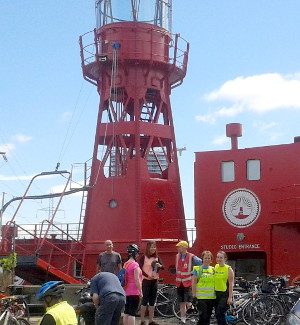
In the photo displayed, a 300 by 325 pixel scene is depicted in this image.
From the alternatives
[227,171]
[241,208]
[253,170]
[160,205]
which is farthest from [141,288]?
[160,205]

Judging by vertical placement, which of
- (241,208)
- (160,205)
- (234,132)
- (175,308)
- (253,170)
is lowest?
(175,308)

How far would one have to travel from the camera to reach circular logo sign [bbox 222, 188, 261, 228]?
22766mm

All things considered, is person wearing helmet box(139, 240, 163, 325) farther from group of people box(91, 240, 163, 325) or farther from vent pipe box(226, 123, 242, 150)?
vent pipe box(226, 123, 242, 150)

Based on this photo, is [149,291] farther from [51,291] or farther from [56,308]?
[56,308]

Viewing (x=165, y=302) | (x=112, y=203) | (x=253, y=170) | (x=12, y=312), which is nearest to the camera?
(x=12, y=312)

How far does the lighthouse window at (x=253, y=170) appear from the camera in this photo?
23047mm

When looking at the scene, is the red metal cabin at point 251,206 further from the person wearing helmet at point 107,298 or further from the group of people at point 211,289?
the person wearing helmet at point 107,298

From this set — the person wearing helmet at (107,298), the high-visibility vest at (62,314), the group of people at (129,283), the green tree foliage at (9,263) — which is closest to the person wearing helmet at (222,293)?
the group of people at (129,283)

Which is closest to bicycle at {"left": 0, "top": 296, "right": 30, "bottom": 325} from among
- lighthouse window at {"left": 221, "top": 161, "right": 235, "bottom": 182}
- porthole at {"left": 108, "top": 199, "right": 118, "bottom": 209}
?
lighthouse window at {"left": 221, "top": 161, "right": 235, "bottom": 182}

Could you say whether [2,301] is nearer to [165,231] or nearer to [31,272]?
[31,272]

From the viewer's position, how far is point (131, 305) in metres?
12.7

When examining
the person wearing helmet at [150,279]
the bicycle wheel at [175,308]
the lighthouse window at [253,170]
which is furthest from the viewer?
the lighthouse window at [253,170]

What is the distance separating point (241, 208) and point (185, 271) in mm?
8330

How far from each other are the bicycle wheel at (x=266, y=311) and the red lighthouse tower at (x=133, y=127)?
9.55 m
